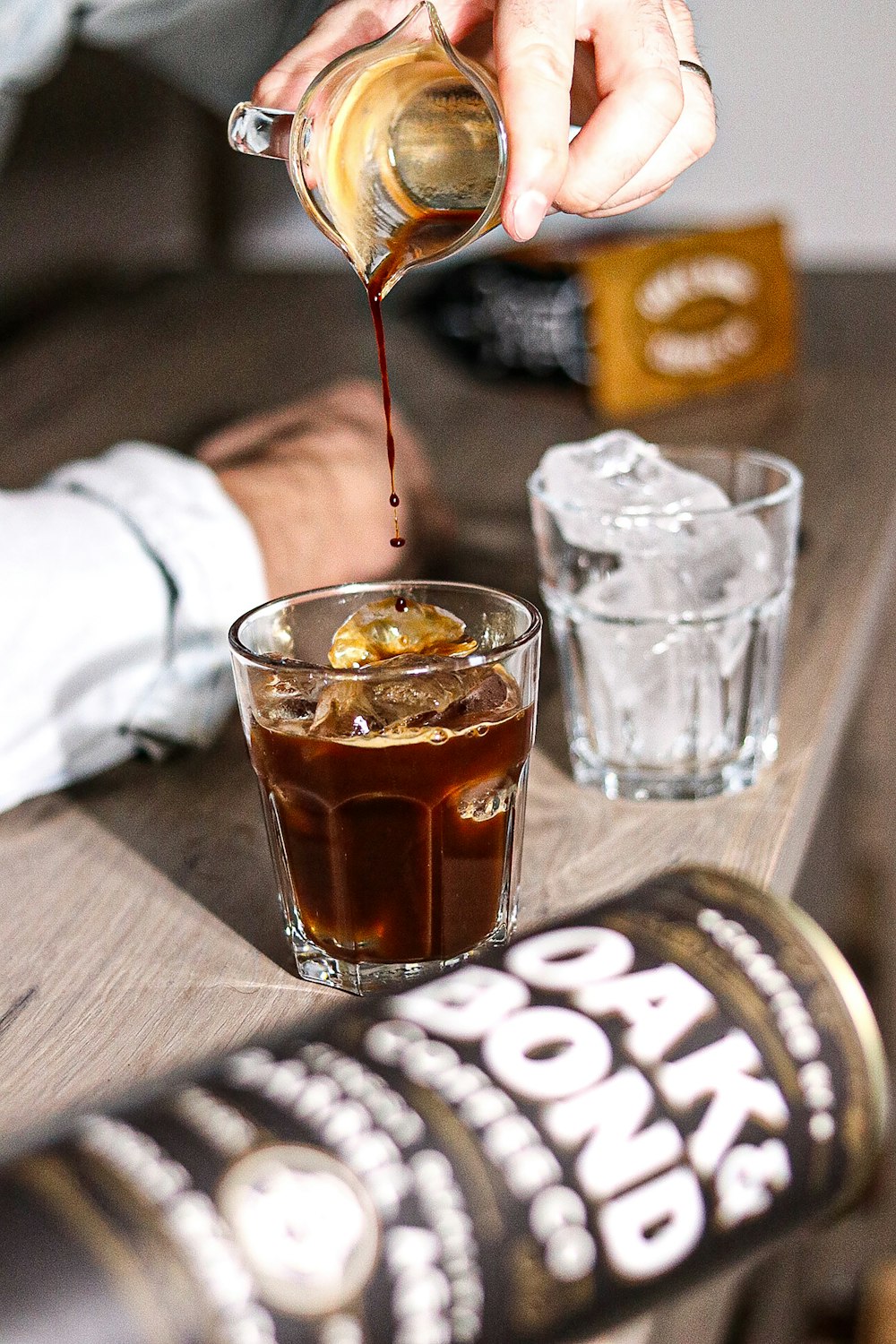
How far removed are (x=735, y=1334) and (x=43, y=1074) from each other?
734mm

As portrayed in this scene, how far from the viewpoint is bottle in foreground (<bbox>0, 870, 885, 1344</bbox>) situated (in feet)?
1.18

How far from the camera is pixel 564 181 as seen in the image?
2.08ft

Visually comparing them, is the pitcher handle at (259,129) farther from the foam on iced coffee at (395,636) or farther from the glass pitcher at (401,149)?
the foam on iced coffee at (395,636)

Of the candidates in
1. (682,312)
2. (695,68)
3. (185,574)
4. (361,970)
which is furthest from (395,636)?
(682,312)

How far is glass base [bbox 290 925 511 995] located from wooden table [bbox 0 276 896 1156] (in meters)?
0.01

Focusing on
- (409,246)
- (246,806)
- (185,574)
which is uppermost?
(409,246)

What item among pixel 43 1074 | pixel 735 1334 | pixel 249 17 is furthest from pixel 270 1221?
pixel 249 17

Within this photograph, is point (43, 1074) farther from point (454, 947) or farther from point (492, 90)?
point (492, 90)

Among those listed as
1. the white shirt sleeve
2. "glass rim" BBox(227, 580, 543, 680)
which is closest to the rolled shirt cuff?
the white shirt sleeve

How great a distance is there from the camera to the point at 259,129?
2.26 feet

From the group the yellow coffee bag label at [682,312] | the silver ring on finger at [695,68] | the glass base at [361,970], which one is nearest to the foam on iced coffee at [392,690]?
the glass base at [361,970]

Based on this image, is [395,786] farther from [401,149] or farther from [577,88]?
[577,88]

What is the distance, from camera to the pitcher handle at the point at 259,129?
68 centimetres

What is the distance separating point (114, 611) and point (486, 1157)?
0.48 metres
